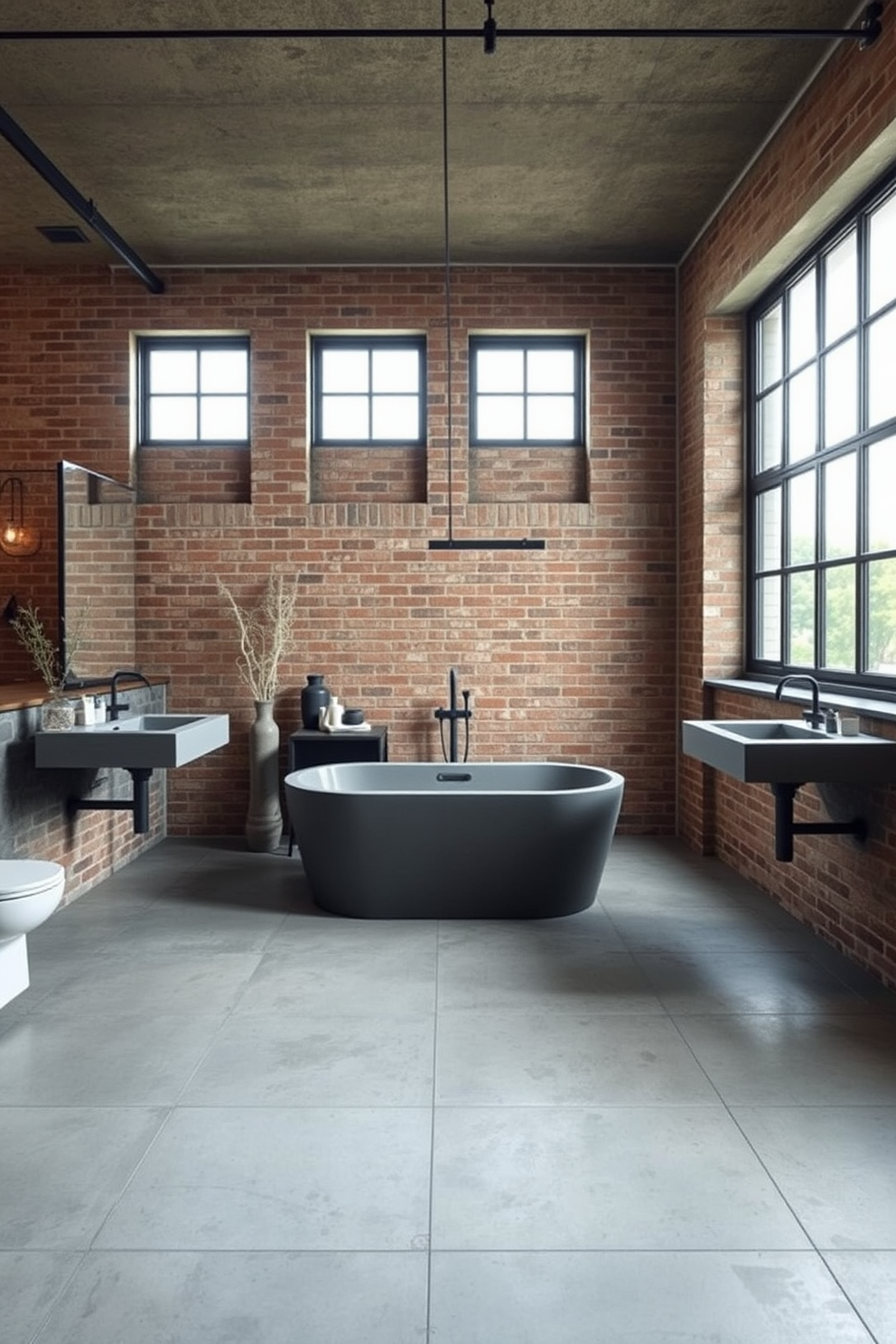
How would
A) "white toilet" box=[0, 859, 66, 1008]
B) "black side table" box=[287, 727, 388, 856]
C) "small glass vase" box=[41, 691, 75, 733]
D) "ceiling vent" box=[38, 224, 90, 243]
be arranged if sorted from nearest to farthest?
1. "white toilet" box=[0, 859, 66, 1008]
2. "small glass vase" box=[41, 691, 75, 733]
3. "ceiling vent" box=[38, 224, 90, 243]
4. "black side table" box=[287, 727, 388, 856]

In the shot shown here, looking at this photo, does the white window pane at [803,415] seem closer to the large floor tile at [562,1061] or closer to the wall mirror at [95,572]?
the large floor tile at [562,1061]

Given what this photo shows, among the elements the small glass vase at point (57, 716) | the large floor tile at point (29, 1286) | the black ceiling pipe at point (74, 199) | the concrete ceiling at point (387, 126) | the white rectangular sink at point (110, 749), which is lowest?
the large floor tile at point (29, 1286)

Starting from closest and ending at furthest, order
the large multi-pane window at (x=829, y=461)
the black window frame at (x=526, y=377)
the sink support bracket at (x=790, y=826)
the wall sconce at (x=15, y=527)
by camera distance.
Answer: the sink support bracket at (x=790, y=826), the large multi-pane window at (x=829, y=461), the wall sconce at (x=15, y=527), the black window frame at (x=526, y=377)

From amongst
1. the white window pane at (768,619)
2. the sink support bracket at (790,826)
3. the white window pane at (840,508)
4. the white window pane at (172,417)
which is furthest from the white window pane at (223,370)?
the sink support bracket at (790,826)

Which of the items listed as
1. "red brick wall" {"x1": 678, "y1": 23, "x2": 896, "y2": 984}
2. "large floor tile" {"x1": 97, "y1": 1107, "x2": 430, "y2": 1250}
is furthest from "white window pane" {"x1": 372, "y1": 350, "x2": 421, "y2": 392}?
"large floor tile" {"x1": 97, "y1": 1107, "x2": 430, "y2": 1250}

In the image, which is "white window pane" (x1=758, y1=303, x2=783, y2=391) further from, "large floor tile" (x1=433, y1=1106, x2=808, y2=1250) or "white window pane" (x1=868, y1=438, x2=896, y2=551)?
"large floor tile" (x1=433, y1=1106, x2=808, y2=1250)

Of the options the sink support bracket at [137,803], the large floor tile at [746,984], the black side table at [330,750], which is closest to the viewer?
the large floor tile at [746,984]

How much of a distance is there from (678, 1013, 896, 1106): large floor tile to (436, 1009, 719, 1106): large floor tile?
0.09 meters

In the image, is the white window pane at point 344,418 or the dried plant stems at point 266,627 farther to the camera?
the white window pane at point 344,418

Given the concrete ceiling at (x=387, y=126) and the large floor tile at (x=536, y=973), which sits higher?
the concrete ceiling at (x=387, y=126)

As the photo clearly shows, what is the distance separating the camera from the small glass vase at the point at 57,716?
457cm

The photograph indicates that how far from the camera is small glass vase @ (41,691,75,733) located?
4570 millimetres

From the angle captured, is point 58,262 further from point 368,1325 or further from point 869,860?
point 368,1325

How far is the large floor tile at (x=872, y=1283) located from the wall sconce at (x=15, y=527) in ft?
18.3
